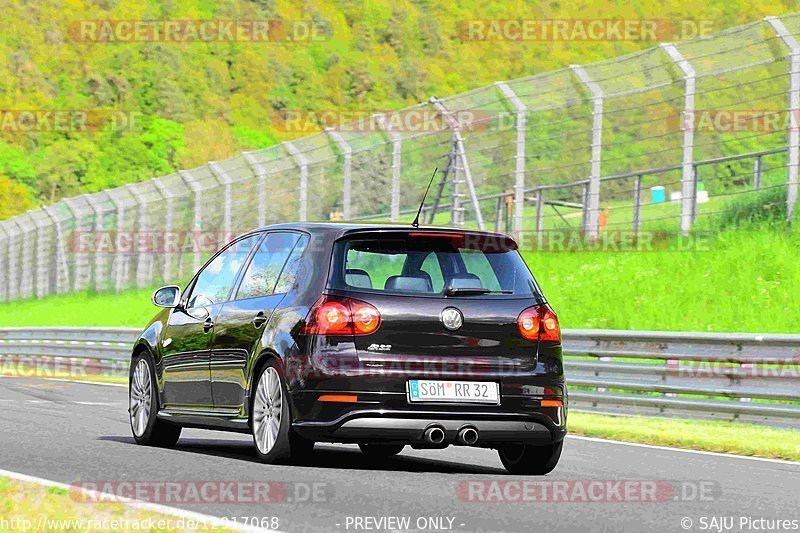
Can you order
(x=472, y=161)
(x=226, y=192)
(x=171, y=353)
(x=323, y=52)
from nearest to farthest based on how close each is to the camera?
(x=171, y=353)
(x=472, y=161)
(x=226, y=192)
(x=323, y=52)

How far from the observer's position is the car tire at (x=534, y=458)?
9945mm

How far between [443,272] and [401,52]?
493ft

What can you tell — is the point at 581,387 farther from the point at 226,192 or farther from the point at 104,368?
the point at 226,192

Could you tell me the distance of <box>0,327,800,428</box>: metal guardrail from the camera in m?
13.8

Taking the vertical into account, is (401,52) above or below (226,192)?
above

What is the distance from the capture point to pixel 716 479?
9648 mm

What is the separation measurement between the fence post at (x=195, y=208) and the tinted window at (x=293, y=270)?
22239 mm

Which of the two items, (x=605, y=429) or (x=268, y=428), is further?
(x=605, y=429)

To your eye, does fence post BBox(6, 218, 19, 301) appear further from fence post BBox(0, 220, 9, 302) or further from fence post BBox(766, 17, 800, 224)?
fence post BBox(766, 17, 800, 224)

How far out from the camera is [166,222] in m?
34.8

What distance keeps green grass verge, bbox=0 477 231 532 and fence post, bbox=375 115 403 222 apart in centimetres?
1771

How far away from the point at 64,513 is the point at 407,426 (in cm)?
261

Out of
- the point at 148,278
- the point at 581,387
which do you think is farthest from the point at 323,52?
the point at 581,387

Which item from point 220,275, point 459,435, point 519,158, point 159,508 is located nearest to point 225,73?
point 519,158
